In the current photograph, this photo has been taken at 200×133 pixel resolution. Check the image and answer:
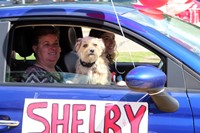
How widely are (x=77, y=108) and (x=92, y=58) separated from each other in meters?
0.82

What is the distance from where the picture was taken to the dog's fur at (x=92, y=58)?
3.15 m

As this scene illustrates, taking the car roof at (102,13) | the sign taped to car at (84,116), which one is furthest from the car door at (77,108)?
the car roof at (102,13)

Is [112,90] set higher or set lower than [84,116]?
higher

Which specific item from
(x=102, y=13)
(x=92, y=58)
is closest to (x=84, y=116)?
(x=102, y=13)

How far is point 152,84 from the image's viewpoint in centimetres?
233

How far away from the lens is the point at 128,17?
2.79m

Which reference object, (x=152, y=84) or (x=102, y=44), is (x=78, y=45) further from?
(x=152, y=84)

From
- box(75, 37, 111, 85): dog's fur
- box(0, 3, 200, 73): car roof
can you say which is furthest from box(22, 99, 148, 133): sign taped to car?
box(75, 37, 111, 85): dog's fur

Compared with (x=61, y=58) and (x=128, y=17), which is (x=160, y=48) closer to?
(x=128, y=17)

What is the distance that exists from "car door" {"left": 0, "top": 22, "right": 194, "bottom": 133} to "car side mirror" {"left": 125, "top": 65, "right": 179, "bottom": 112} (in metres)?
0.07

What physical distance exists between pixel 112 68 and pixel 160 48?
101 centimetres

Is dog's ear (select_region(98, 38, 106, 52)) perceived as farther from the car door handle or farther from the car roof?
the car door handle

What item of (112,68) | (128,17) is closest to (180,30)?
(128,17)

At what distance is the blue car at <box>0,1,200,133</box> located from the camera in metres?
2.49
